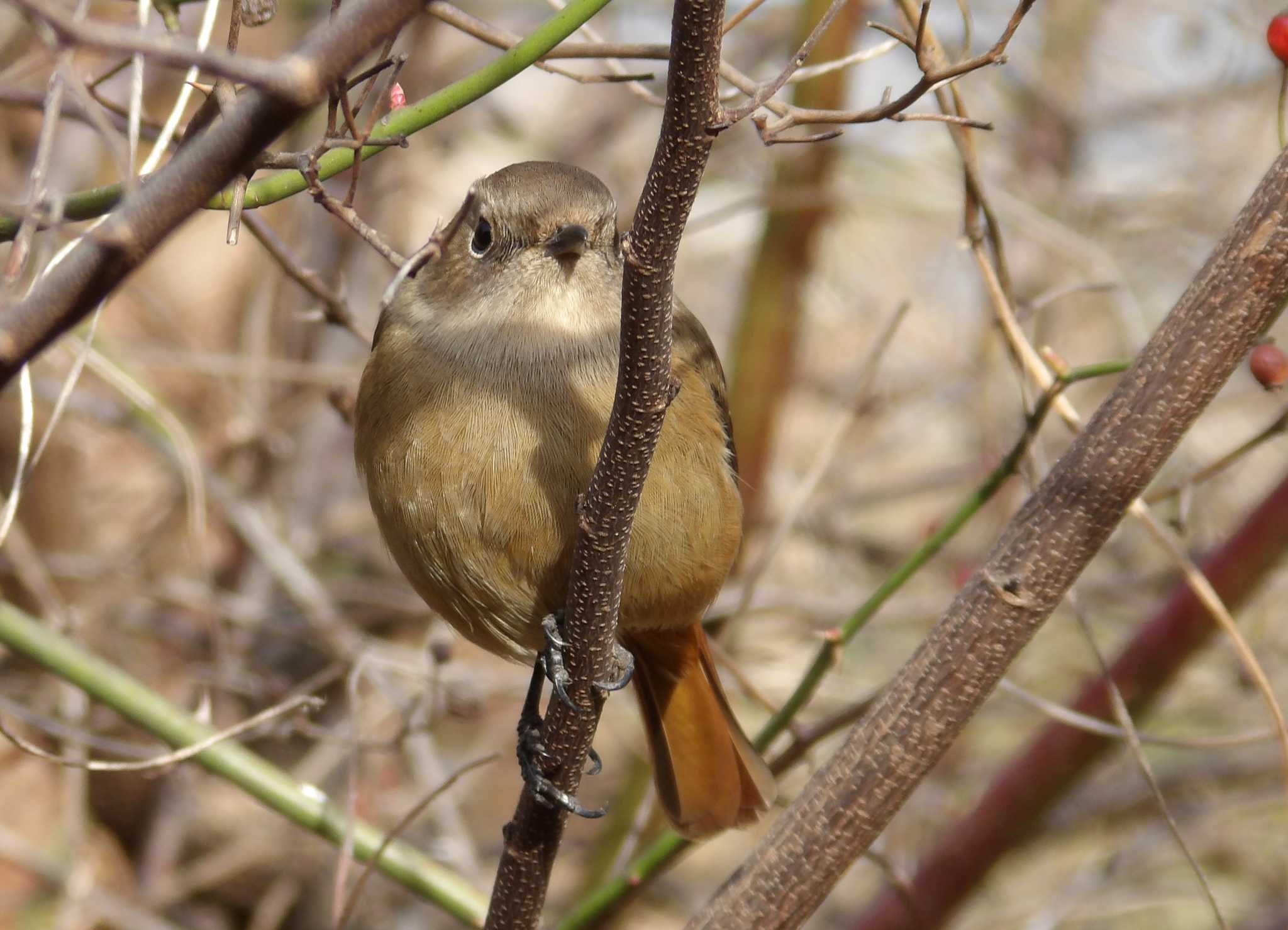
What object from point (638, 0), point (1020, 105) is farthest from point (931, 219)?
point (638, 0)

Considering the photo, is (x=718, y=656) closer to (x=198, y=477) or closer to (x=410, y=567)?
(x=410, y=567)

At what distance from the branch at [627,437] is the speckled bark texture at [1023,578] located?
11.7 inches

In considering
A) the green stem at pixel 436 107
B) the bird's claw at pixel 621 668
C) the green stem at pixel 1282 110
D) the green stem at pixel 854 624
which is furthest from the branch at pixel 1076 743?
the green stem at pixel 436 107

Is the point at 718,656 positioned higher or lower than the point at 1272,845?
lower

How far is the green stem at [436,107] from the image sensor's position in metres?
1.66

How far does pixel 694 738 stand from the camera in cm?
318

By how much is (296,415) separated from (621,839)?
184 centimetres

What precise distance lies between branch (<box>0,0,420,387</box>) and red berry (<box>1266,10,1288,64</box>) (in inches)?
59.5

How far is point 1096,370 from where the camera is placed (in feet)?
7.75

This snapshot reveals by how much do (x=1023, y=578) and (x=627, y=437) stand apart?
A: 623 millimetres

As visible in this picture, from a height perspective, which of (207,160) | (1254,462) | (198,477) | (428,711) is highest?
(1254,462)

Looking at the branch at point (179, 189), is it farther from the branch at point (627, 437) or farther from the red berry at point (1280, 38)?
the red berry at point (1280, 38)

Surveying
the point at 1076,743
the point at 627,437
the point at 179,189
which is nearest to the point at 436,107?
the point at 627,437

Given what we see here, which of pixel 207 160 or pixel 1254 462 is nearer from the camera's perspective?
pixel 207 160
